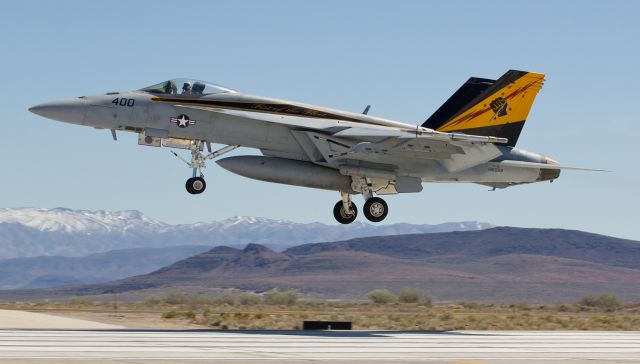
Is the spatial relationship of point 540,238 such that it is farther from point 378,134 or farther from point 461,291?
point 378,134

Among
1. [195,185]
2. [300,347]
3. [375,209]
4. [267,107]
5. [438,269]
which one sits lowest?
[300,347]

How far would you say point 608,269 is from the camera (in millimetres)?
151500

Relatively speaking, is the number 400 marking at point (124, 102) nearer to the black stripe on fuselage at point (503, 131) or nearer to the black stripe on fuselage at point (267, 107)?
the black stripe on fuselage at point (267, 107)

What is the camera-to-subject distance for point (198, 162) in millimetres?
30047

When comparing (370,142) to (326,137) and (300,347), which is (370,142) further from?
(300,347)

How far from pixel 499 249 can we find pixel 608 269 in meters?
22.7

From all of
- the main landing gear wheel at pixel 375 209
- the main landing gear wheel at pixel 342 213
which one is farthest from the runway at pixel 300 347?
the main landing gear wheel at pixel 342 213

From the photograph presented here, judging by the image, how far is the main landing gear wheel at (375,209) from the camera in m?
31.5

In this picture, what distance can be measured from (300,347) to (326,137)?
32.0 ft

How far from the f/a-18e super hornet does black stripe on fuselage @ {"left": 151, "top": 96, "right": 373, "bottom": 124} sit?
30mm

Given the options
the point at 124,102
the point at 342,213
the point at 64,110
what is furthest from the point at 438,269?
the point at 64,110

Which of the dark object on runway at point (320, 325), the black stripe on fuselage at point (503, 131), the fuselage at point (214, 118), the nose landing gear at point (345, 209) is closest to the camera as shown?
the dark object on runway at point (320, 325)

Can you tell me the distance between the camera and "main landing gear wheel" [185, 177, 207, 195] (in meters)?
29.6

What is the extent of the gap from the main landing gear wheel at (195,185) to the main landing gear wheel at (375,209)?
5074 mm
